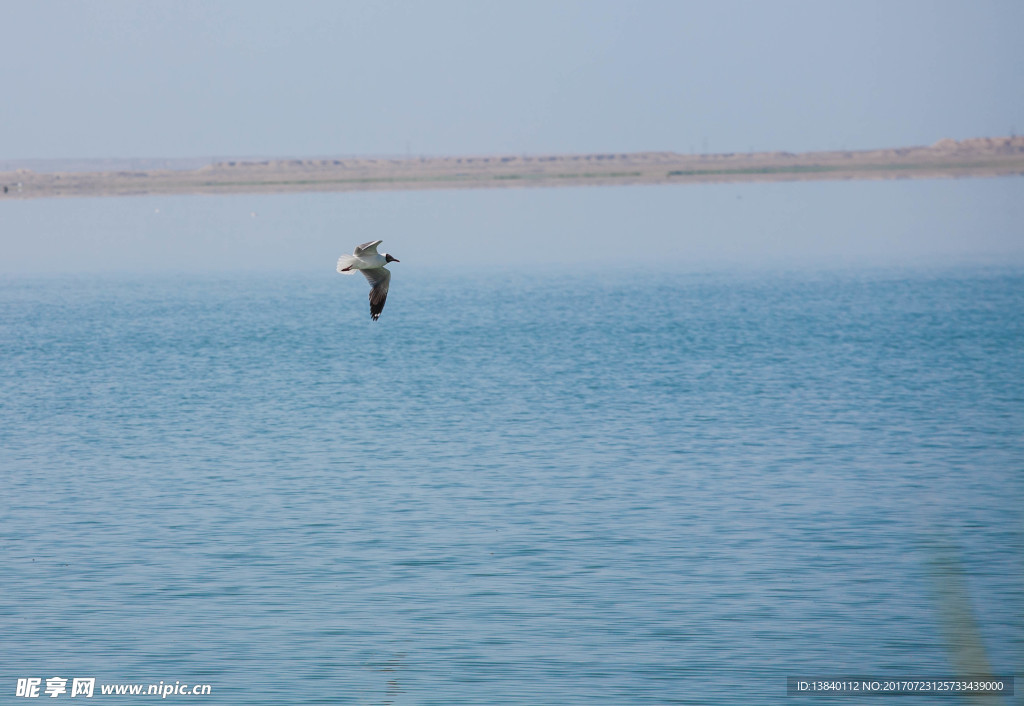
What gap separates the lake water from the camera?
14.6 metres

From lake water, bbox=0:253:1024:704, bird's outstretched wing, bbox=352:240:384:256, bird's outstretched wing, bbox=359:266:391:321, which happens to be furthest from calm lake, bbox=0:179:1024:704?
bird's outstretched wing, bbox=352:240:384:256

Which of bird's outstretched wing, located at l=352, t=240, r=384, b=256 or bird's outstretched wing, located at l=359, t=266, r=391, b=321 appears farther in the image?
bird's outstretched wing, located at l=359, t=266, r=391, b=321

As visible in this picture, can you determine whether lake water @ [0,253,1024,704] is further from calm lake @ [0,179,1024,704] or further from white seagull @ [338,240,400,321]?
white seagull @ [338,240,400,321]

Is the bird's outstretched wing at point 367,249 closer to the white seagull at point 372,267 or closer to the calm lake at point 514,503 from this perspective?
the white seagull at point 372,267

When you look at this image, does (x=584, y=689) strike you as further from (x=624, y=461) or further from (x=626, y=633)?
(x=624, y=461)

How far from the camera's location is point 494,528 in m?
19.4

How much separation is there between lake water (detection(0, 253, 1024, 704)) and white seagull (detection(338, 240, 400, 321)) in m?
3.82

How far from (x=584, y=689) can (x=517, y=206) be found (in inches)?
6928

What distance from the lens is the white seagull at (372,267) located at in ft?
53.5

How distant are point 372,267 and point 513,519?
16.9 feet

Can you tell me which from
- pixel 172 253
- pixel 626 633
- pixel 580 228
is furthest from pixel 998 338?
pixel 580 228

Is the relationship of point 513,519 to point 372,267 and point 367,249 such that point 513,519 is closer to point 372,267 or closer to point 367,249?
point 372,267

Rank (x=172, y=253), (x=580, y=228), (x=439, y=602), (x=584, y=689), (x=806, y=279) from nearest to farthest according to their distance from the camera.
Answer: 1. (x=584, y=689)
2. (x=439, y=602)
3. (x=806, y=279)
4. (x=172, y=253)
5. (x=580, y=228)

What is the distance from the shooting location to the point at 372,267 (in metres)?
16.9
